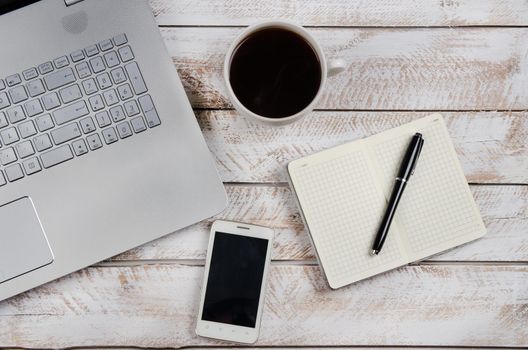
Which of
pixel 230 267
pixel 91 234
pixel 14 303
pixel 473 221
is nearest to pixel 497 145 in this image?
pixel 473 221

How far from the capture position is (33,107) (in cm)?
59

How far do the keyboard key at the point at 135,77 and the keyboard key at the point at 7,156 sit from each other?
15 centimetres

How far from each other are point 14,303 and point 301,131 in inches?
16.1

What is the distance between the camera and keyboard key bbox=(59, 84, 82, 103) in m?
0.59

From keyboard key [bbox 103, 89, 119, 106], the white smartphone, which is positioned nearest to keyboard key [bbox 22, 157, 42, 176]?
keyboard key [bbox 103, 89, 119, 106]

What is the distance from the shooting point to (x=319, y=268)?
664 mm

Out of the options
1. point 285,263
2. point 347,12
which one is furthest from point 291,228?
point 347,12

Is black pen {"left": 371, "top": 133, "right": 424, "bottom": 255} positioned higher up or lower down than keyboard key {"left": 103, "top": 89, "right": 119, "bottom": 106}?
lower down

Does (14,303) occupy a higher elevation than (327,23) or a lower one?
lower

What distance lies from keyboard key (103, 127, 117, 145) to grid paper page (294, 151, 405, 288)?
0.72 feet

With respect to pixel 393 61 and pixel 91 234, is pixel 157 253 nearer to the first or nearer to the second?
pixel 91 234

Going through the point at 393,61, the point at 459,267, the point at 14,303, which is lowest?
the point at 459,267

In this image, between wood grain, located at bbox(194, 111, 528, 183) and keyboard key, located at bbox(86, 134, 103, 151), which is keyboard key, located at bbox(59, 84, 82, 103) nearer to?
keyboard key, located at bbox(86, 134, 103, 151)

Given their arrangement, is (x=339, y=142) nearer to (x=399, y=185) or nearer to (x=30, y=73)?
(x=399, y=185)
